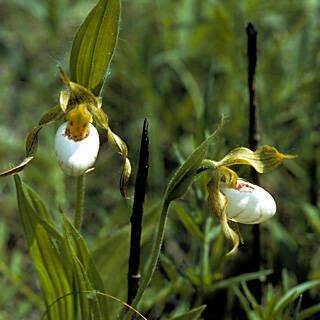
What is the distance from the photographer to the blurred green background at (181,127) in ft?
4.31

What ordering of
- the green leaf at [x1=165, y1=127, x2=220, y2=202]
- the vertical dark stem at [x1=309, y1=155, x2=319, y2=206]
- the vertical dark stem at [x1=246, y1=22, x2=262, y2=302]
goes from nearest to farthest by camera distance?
the green leaf at [x1=165, y1=127, x2=220, y2=202] → the vertical dark stem at [x1=246, y1=22, x2=262, y2=302] → the vertical dark stem at [x1=309, y1=155, x2=319, y2=206]

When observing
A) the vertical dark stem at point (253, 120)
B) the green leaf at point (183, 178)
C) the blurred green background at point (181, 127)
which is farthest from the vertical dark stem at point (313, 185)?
the green leaf at point (183, 178)

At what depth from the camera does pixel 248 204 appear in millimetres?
989

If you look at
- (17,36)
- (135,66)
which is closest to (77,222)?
(135,66)

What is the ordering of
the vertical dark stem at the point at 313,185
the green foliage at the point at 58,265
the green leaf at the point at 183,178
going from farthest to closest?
the vertical dark stem at the point at 313,185
the green foliage at the point at 58,265
the green leaf at the point at 183,178

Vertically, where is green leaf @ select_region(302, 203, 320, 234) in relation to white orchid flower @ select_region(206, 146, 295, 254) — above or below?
below

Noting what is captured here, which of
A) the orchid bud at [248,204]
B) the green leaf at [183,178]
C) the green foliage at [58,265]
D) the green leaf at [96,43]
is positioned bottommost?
the green foliage at [58,265]

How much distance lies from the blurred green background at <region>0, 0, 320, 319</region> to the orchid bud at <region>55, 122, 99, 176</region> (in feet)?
0.71

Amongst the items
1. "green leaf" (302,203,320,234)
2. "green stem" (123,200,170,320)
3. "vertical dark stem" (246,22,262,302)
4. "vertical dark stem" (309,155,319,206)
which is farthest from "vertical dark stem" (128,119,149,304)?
"vertical dark stem" (309,155,319,206)

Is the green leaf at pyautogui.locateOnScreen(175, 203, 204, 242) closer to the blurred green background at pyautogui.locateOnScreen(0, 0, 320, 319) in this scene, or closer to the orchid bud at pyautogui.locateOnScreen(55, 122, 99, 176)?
the blurred green background at pyautogui.locateOnScreen(0, 0, 320, 319)

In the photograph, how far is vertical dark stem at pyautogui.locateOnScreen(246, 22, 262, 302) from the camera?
1.26m

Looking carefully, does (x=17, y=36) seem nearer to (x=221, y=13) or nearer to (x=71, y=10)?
(x=71, y=10)

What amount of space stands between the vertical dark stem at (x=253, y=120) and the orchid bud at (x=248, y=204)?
31 cm

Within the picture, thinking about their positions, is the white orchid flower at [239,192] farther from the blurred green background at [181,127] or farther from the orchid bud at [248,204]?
the blurred green background at [181,127]
